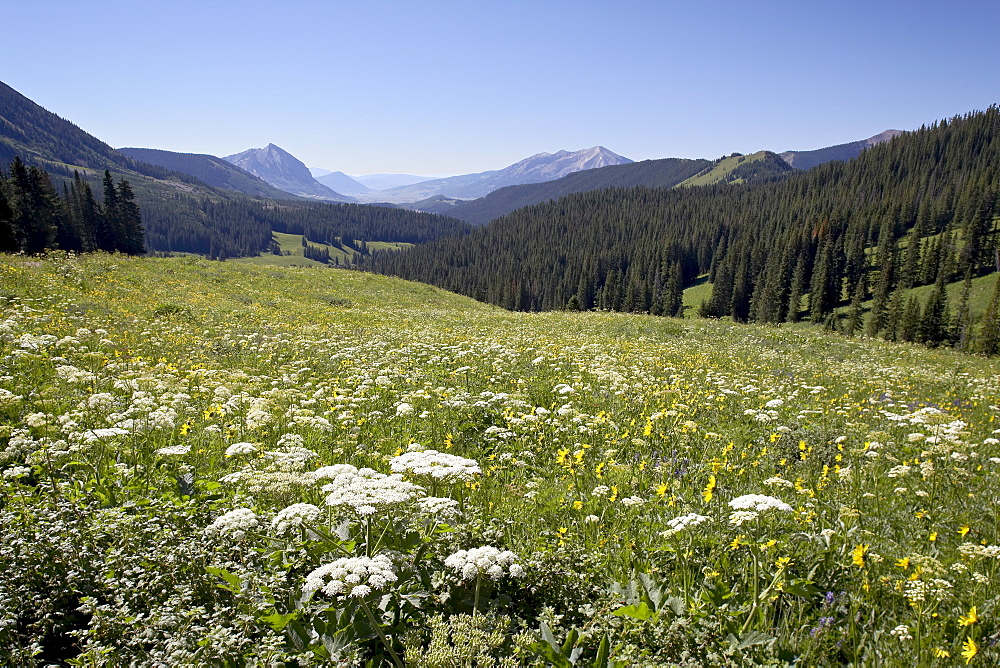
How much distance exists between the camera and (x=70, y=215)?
67.9 metres

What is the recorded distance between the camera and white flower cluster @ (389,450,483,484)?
4191 mm

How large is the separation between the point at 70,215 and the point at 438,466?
91.5 metres

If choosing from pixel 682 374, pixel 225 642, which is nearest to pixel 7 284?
pixel 225 642

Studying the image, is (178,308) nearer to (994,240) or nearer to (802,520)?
Result: (802,520)

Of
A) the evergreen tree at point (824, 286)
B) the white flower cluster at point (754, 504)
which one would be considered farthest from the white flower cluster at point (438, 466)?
the evergreen tree at point (824, 286)

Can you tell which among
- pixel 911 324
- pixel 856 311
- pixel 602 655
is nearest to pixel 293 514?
pixel 602 655

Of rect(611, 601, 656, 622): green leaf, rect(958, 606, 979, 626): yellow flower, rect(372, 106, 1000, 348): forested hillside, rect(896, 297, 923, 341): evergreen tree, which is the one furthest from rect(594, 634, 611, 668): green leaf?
rect(896, 297, 923, 341): evergreen tree

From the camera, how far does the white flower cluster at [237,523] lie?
3.60 meters

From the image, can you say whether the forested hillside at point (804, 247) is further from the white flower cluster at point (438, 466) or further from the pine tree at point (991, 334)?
the white flower cluster at point (438, 466)

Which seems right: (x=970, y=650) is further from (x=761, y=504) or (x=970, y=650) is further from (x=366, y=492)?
(x=366, y=492)

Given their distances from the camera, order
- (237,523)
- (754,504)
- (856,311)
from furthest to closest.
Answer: (856,311) < (754,504) < (237,523)

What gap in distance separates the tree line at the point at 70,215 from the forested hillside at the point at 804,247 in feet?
228

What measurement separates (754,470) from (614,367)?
588cm

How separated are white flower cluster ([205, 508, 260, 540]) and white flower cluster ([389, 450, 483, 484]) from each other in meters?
1.21
